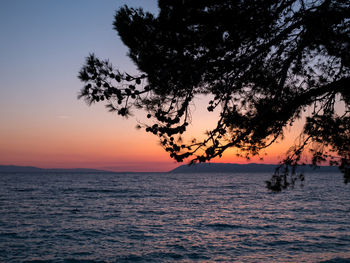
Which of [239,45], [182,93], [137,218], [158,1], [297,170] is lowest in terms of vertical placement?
[137,218]

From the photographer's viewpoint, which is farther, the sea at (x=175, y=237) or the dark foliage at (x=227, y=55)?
the sea at (x=175, y=237)

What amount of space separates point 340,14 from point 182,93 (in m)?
2.97

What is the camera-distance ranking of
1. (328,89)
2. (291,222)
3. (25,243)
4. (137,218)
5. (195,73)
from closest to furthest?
(195,73), (328,89), (25,243), (291,222), (137,218)

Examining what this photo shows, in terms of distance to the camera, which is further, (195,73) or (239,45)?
(239,45)

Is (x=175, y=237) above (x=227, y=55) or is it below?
below

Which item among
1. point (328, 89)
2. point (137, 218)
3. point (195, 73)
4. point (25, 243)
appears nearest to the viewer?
point (195, 73)

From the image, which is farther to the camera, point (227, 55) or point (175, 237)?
point (175, 237)

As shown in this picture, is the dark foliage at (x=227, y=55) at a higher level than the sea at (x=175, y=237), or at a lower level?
higher

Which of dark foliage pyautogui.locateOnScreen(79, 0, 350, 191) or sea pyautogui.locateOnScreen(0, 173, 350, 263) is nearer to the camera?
dark foliage pyautogui.locateOnScreen(79, 0, 350, 191)

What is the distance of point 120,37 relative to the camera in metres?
5.44

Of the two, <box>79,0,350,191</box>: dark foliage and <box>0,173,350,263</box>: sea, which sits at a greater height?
<box>79,0,350,191</box>: dark foliage

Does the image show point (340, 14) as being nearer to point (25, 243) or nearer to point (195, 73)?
point (195, 73)

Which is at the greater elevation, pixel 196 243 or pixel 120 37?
pixel 120 37

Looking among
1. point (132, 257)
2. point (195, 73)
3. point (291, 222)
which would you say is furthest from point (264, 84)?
point (291, 222)
